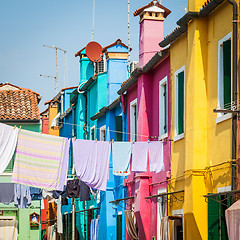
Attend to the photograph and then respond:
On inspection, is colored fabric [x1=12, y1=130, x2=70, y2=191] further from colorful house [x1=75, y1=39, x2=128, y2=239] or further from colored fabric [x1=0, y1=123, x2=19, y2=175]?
colorful house [x1=75, y1=39, x2=128, y2=239]

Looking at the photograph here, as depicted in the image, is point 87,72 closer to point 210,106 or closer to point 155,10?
point 155,10

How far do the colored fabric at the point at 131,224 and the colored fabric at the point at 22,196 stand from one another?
5607 mm

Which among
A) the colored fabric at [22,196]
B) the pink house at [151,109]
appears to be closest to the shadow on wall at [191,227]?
the pink house at [151,109]

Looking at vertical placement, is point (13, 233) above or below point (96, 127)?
below

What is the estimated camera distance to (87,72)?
37.9 metres

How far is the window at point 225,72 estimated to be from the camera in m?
16.5

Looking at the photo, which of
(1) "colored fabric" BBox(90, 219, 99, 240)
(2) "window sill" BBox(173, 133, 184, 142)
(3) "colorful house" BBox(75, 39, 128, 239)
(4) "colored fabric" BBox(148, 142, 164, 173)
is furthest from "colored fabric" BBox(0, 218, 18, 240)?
(2) "window sill" BBox(173, 133, 184, 142)

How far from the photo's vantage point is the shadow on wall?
1752 centimetres

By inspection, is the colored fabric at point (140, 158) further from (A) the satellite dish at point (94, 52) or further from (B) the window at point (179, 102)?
(A) the satellite dish at point (94, 52)

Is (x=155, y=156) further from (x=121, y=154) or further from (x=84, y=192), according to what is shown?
(x=84, y=192)

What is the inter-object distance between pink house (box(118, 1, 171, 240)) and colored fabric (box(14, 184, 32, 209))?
5.45 m

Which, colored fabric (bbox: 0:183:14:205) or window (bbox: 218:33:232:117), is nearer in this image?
window (bbox: 218:33:232:117)

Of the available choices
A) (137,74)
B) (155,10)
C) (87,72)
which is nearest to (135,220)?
(137,74)

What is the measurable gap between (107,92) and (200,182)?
13540mm
